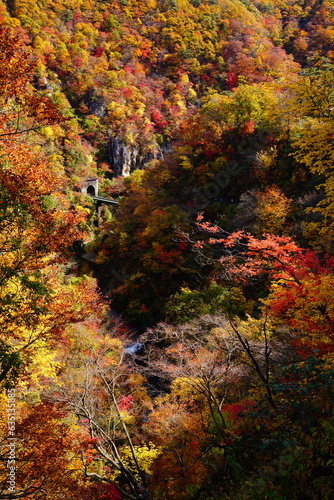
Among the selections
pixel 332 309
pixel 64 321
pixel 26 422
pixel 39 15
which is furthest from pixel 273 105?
pixel 39 15

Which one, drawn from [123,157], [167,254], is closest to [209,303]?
[167,254]

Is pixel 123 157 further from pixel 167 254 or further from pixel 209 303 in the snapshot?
pixel 209 303

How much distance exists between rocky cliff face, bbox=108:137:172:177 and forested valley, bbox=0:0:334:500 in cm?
26

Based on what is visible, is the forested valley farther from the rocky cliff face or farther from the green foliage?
the rocky cliff face

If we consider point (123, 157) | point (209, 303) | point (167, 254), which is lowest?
point (209, 303)

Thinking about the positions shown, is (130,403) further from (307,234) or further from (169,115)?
(169,115)

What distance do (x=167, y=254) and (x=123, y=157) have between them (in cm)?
3265

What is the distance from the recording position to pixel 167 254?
19.4m

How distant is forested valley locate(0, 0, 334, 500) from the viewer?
5.06 meters

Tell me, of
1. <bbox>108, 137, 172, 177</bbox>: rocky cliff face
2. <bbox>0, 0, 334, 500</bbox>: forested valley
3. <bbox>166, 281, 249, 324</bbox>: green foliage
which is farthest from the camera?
<bbox>108, 137, 172, 177</bbox>: rocky cliff face

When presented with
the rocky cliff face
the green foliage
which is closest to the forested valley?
the green foliage

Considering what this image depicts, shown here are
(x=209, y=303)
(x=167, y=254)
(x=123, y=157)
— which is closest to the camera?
(x=209, y=303)

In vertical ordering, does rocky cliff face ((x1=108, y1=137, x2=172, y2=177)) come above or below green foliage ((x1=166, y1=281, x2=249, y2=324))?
above

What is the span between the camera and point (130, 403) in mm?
11625
